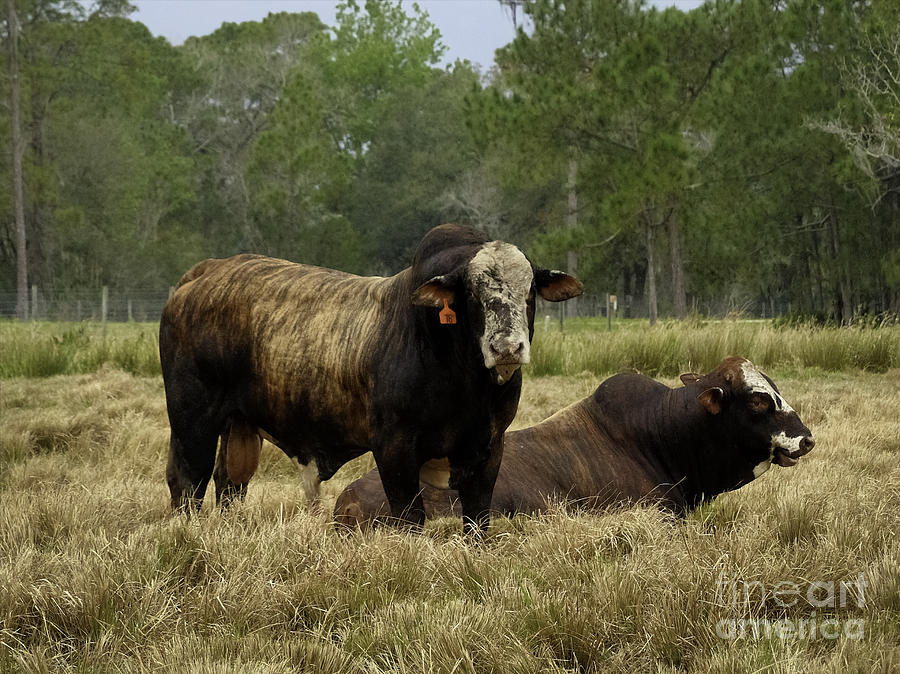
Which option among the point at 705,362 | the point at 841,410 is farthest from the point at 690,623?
the point at 705,362

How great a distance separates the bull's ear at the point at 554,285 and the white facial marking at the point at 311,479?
1.58 metres

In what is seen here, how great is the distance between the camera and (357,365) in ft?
14.7

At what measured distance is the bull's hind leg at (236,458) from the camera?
5.25 meters

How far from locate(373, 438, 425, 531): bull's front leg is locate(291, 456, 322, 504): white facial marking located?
76 cm

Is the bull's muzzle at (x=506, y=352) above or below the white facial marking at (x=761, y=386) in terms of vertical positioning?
above

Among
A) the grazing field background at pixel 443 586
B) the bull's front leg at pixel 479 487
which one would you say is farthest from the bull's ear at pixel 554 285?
the grazing field background at pixel 443 586

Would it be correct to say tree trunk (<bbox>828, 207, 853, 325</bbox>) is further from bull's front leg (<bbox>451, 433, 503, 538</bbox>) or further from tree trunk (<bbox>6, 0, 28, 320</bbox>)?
bull's front leg (<bbox>451, 433, 503, 538</bbox>)

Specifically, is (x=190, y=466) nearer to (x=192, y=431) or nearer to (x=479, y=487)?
(x=192, y=431)

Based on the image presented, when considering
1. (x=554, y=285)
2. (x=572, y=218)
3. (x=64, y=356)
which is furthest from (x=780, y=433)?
(x=572, y=218)

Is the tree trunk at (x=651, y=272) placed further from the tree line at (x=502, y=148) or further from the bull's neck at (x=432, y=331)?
the bull's neck at (x=432, y=331)

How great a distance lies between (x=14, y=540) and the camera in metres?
4.05

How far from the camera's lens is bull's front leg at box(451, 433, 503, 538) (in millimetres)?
4328

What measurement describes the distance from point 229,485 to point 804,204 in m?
30.6

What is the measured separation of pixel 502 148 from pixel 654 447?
120ft
